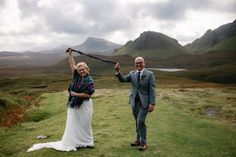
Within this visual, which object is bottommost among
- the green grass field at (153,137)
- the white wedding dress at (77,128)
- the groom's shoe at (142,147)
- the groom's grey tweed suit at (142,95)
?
the green grass field at (153,137)

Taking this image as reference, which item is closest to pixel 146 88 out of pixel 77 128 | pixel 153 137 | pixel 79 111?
pixel 79 111

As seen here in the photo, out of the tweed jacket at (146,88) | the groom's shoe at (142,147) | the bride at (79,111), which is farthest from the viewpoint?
the groom's shoe at (142,147)

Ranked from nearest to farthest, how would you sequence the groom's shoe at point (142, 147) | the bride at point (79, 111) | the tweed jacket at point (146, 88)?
the tweed jacket at point (146, 88), the bride at point (79, 111), the groom's shoe at point (142, 147)

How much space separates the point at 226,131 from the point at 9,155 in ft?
45.2

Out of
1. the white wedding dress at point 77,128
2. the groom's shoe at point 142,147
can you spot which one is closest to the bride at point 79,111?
the white wedding dress at point 77,128

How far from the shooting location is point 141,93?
1466 cm

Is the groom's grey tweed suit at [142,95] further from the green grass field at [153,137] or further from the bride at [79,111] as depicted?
the bride at [79,111]

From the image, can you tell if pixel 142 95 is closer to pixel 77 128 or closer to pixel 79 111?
pixel 79 111

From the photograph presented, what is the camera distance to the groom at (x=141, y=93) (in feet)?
47.5

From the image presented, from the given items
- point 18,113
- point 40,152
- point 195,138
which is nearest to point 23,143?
point 40,152

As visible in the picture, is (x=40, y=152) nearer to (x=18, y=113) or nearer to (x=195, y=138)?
(x=195, y=138)

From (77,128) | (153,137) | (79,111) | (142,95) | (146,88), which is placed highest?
(146,88)

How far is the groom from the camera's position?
14.5 metres

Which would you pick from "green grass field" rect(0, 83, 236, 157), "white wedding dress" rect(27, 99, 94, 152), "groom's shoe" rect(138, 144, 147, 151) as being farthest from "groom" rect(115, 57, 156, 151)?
"white wedding dress" rect(27, 99, 94, 152)
